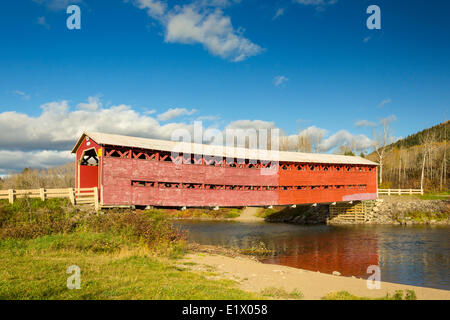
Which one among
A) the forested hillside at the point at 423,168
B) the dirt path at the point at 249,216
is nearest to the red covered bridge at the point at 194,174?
the dirt path at the point at 249,216

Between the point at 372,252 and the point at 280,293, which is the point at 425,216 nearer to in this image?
the point at 372,252

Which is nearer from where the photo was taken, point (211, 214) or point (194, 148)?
point (194, 148)

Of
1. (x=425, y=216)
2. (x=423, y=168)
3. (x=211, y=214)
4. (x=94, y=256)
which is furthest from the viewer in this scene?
(x=211, y=214)

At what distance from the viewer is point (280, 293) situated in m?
8.34

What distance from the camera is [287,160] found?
25.5m

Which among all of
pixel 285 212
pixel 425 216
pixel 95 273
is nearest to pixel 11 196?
pixel 95 273

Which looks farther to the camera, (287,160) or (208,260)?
(287,160)

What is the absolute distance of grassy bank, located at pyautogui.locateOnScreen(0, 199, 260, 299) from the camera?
7512 mm

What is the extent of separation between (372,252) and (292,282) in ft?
36.1

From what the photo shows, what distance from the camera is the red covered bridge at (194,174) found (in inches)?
717

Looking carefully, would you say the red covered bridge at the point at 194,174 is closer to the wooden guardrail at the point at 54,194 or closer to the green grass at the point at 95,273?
the wooden guardrail at the point at 54,194
